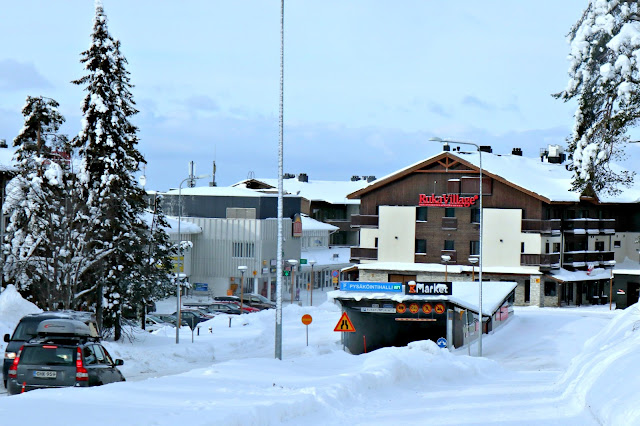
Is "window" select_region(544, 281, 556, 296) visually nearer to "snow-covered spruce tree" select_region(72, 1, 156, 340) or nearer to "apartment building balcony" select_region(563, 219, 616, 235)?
"apartment building balcony" select_region(563, 219, 616, 235)

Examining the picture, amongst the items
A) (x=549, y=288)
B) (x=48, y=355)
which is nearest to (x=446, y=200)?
(x=549, y=288)

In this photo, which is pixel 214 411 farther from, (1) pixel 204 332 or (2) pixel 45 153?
(1) pixel 204 332

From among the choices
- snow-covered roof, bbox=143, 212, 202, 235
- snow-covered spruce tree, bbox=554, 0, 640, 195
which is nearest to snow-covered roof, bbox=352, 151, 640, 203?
snow-covered roof, bbox=143, 212, 202, 235

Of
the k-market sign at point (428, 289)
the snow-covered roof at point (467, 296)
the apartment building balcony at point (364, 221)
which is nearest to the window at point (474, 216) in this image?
the apartment building balcony at point (364, 221)

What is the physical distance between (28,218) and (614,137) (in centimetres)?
2587

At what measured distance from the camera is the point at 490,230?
73938 millimetres

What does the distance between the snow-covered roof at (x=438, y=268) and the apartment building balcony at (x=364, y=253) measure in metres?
0.65

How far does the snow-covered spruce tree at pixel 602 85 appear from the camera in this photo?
30578 mm

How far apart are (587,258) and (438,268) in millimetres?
13038

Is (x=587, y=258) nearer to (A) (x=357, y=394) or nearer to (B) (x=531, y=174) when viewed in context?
(B) (x=531, y=174)

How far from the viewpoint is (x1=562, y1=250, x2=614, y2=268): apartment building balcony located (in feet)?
245

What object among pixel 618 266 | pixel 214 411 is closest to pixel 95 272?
pixel 214 411

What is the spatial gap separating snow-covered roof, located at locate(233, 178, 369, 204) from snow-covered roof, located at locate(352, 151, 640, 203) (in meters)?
25.2

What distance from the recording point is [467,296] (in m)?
55.2
